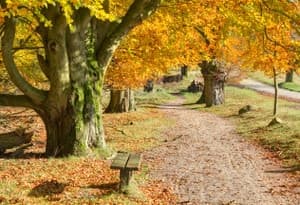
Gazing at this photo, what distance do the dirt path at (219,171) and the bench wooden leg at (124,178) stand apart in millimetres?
1286

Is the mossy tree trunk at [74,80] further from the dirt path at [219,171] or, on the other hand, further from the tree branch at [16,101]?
the dirt path at [219,171]

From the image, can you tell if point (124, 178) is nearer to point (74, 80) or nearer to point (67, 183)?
point (67, 183)

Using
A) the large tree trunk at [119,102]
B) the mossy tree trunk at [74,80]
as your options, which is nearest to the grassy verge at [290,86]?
the large tree trunk at [119,102]

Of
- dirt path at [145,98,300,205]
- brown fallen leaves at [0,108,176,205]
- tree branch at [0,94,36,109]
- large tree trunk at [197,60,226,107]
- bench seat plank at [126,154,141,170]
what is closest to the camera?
brown fallen leaves at [0,108,176,205]

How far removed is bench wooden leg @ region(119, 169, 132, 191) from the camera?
10.3m

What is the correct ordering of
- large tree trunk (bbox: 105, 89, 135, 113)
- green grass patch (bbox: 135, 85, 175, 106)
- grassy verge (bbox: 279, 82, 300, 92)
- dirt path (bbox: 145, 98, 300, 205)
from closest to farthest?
dirt path (bbox: 145, 98, 300, 205) → large tree trunk (bbox: 105, 89, 135, 113) → green grass patch (bbox: 135, 85, 175, 106) → grassy verge (bbox: 279, 82, 300, 92)

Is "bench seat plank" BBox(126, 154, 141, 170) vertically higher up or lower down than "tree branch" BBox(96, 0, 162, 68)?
lower down

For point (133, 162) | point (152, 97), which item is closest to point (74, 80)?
point (133, 162)

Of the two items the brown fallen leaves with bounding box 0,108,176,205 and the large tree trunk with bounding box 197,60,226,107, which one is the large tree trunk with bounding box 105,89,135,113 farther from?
the brown fallen leaves with bounding box 0,108,176,205

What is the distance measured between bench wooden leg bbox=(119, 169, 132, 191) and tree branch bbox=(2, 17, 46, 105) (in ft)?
14.5

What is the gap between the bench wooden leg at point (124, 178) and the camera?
10.3 meters

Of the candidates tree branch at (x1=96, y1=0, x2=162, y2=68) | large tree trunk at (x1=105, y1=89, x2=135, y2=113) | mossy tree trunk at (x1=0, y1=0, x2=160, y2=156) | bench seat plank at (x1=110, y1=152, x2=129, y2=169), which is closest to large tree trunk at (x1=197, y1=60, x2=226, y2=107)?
large tree trunk at (x1=105, y1=89, x2=135, y2=113)

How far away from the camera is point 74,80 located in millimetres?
13531

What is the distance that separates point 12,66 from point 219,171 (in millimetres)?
6345
